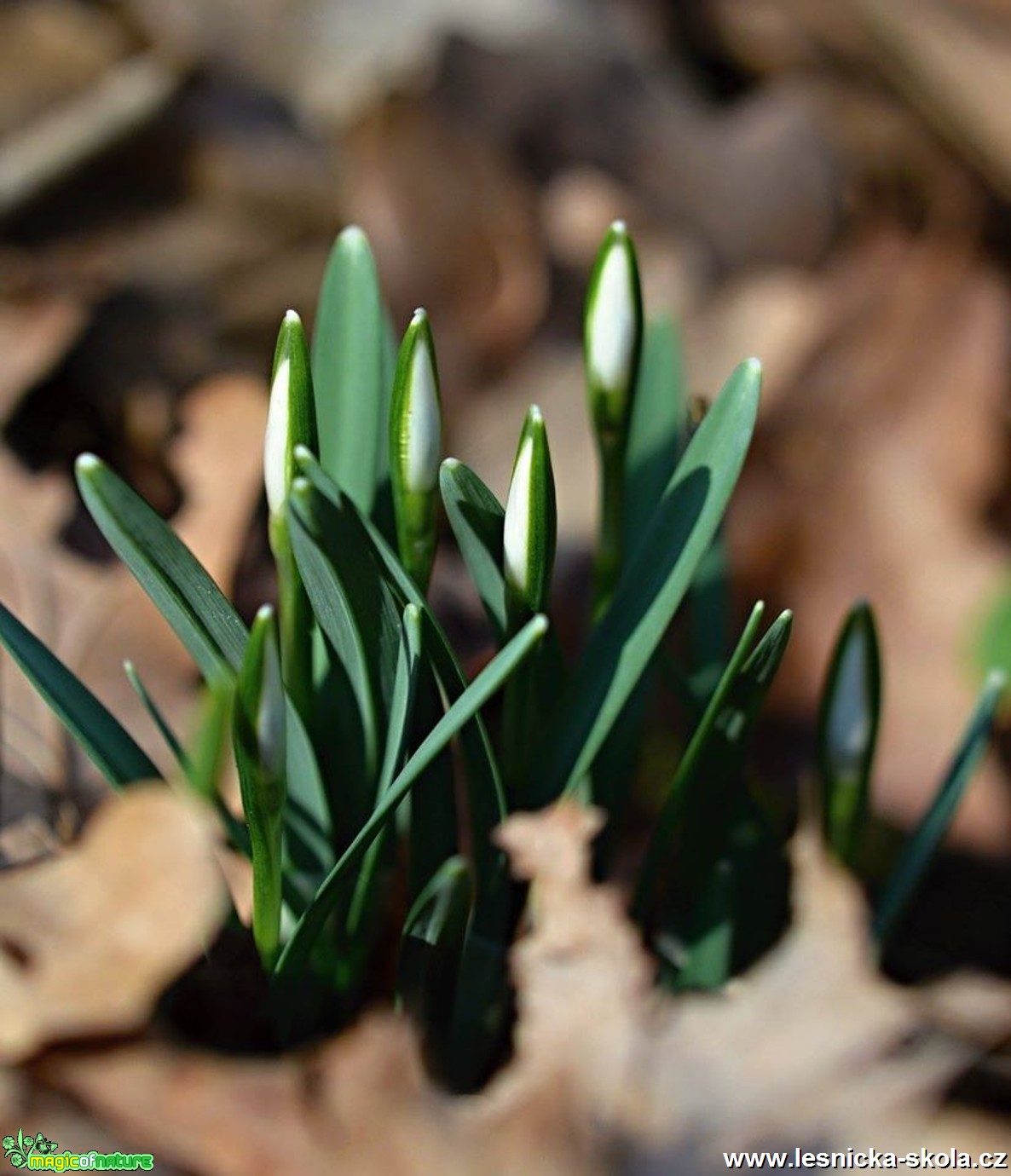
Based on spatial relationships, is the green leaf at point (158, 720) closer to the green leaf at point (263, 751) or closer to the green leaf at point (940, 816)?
the green leaf at point (263, 751)

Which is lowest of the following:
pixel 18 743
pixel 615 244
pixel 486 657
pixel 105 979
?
pixel 486 657

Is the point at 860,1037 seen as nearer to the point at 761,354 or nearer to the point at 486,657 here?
the point at 486,657

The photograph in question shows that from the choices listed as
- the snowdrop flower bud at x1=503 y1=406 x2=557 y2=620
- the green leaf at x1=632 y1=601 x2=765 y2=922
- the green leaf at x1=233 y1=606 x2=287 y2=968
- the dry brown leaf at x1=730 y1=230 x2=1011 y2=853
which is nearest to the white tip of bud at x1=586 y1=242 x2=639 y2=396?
the snowdrop flower bud at x1=503 y1=406 x2=557 y2=620

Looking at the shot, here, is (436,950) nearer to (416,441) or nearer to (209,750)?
(209,750)

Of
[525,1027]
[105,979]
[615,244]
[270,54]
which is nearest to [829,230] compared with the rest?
[270,54]

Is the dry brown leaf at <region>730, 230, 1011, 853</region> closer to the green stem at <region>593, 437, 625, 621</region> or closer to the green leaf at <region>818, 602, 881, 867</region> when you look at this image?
the green leaf at <region>818, 602, 881, 867</region>
